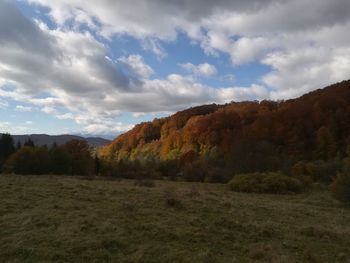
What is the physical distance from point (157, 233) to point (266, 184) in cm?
2468

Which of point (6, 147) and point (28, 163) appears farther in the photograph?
point (6, 147)

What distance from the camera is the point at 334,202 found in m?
25.6

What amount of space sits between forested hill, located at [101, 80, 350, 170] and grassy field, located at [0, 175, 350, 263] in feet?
103

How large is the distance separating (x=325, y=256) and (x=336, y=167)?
132ft

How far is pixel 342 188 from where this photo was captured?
23.8 meters

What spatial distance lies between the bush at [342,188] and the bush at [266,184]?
10218mm

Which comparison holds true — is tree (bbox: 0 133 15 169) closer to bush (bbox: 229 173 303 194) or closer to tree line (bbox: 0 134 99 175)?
tree line (bbox: 0 134 99 175)

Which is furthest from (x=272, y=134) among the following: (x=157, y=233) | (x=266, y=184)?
(x=157, y=233)

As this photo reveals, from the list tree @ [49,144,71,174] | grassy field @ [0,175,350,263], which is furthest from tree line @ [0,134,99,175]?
grassy field @ [0,175,350,263]

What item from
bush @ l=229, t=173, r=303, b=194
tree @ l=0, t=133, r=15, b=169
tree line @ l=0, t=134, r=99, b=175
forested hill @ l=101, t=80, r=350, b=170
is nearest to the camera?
bush @ l=229, t=173, r=303, b=194

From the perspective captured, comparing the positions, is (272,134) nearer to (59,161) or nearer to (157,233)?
(59,161)

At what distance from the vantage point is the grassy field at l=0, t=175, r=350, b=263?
9.45 meters

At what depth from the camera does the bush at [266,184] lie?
34.6 meters

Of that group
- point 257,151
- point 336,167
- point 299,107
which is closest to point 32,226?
point 257,151
